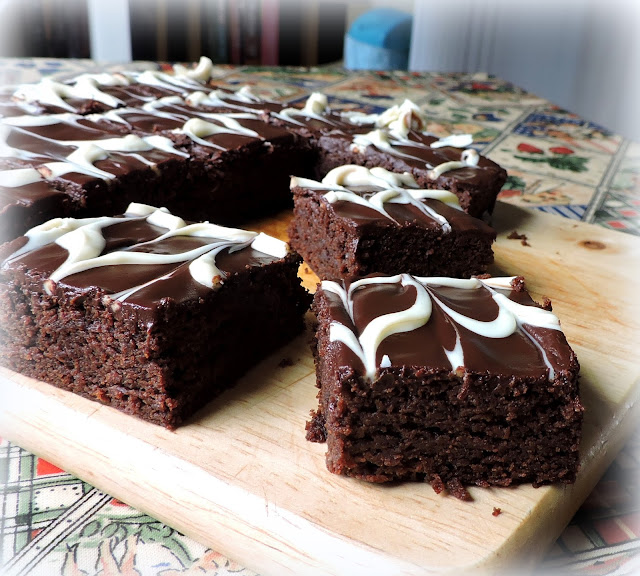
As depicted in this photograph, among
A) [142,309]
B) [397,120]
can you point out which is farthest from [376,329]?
[397,120]

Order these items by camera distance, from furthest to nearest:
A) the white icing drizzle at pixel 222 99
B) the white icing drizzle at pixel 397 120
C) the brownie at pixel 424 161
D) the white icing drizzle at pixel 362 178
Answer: the white icing drizzle at pixel 222 99, the white icing drizzle at pixel 397 120, the brownie at pixel 424 161, the white icing drizzle at pixel 362 178

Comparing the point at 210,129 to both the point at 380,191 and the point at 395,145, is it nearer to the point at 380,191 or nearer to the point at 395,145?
the point at 395,145

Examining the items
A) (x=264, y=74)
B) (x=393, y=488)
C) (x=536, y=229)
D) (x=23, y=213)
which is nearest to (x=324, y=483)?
(x=393, y=488)

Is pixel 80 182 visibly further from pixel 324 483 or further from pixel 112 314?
pixel 324 483

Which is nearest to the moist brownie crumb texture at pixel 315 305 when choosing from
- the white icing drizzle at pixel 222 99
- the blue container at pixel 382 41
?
the white icing drizzle at pixel 222 99

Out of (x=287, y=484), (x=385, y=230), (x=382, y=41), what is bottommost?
(x=287, y=484)

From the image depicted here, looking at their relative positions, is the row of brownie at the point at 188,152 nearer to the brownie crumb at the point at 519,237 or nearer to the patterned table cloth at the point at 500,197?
the brownie crumb at the point at 519,237
